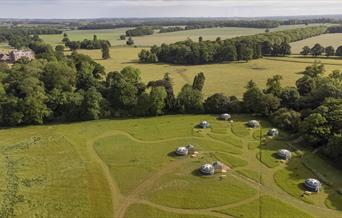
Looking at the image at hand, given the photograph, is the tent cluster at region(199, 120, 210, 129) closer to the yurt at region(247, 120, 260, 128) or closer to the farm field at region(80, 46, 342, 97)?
the yurt at region(247, 120, 260, 128)

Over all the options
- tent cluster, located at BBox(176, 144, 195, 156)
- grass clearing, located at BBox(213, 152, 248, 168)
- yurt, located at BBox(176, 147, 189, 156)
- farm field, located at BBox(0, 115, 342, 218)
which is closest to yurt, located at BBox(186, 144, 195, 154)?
tent cluster, located at BBox(176, 144, 195, 156)

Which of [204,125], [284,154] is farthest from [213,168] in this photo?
[204,125]

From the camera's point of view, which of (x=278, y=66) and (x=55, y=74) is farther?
(x=278, y=66)

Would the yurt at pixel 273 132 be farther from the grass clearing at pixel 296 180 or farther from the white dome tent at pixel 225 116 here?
the white dome tent at pixel 225 116

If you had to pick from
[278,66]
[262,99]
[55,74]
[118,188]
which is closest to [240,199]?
[118,188]

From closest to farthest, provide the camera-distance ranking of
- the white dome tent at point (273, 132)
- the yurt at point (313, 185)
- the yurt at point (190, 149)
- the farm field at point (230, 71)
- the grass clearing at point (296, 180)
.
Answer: the grass clearing at point (296, 180) < the yurt at point (313, 185) < the yurt at point (190, 149) < the white dome tent at point (273, 132) < the farm field at point (230, 71)

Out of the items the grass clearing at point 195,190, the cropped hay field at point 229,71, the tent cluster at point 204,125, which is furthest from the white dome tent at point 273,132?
the cropped hay field at point 229,71

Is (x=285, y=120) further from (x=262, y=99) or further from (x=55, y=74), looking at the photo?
(x=55, y=74)
